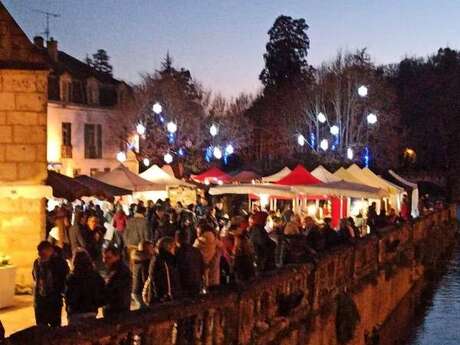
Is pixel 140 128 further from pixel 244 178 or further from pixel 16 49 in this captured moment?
pixel 16 49

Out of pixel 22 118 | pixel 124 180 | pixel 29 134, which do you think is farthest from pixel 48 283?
pixel 124 180

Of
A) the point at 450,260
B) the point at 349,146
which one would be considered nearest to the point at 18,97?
the point at 450,260

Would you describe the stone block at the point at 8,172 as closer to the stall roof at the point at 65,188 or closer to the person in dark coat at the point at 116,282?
the stall roof at the point at 65,188

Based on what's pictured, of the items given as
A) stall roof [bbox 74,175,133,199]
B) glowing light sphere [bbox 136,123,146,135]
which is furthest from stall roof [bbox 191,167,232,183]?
stall roof [bbox 74,175,133,199]

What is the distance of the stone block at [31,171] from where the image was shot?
1567cm

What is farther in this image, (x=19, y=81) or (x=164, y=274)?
(x=19, y=81)

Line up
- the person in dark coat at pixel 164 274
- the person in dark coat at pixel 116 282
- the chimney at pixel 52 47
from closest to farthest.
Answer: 1. the person in dark coat at pixel 116 282
2. the person in dark coat at pixel 164 274
3. the chimney at pixel 52 47

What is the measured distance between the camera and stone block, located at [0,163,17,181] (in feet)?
51.1

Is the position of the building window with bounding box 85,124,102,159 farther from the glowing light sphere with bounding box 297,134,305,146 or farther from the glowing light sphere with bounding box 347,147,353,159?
the glowing light sphere with bounding box 347,147,353,159

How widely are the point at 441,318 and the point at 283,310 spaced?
1436 centimetres

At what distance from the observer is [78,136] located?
165 feet

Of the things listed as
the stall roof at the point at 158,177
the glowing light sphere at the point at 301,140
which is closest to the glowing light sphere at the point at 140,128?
the glowing light sphere at the point at 301,140

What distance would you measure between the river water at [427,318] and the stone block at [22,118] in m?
8.56

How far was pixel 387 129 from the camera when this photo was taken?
5941 centimetres
